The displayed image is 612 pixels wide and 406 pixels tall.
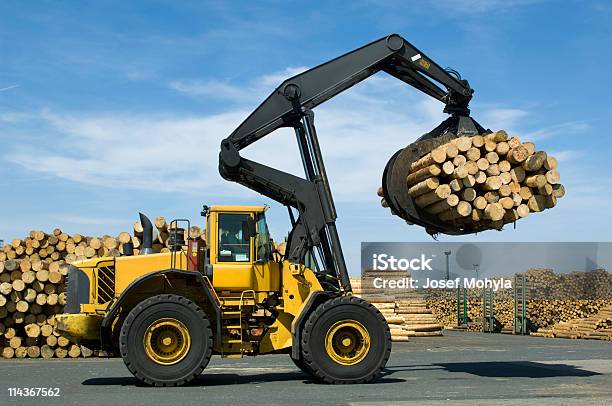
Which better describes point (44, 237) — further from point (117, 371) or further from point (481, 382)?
point (481, 382)

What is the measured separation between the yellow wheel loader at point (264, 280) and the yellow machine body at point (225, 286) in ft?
0.06

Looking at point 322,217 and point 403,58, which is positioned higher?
point 403,58

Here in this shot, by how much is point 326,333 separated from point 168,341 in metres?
2.48

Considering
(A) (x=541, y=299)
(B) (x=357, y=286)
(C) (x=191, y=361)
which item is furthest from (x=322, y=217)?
(A) (x=541, y=299)

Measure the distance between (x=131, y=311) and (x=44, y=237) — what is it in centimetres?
1022

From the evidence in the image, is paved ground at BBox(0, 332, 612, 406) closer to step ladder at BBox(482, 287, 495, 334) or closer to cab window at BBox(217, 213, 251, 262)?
cab window at BBox(217, 213, 251, 262)

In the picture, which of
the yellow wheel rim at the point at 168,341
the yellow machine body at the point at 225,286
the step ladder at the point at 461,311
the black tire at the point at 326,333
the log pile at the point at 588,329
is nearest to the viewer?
the yellow wheel rim at the point at 168,341

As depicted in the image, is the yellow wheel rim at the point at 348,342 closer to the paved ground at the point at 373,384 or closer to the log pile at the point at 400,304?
the paved ground at the point at 373,384

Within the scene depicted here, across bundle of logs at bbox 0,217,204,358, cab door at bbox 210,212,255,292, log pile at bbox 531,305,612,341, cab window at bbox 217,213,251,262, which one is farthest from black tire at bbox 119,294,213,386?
log pile at bbox 531,305,612,341

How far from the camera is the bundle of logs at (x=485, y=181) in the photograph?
1316cm

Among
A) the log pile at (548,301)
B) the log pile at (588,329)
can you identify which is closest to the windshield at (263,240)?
the log pile at (588,329)

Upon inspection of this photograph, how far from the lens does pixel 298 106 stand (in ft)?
47.4

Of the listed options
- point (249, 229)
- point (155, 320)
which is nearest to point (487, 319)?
point (249, 229)

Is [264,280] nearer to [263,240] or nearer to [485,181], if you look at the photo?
[263,240]
